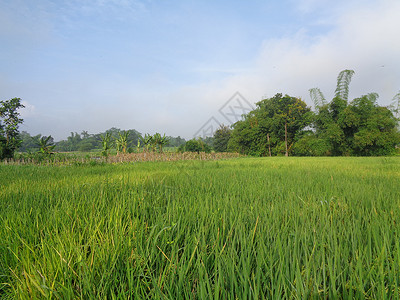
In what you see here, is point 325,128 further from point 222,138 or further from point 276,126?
point 222,138

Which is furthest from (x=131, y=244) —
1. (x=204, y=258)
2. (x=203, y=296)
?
(x=203, y=296)

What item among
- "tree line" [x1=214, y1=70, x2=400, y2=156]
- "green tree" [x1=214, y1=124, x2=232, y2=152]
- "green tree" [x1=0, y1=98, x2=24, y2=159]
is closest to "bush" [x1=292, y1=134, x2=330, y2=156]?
"tree line" [x1=214, y1=70, x2=400, y2=156]

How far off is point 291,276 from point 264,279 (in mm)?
95

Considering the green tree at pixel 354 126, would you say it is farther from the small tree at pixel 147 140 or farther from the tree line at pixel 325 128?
the small tree at pixel 147 140

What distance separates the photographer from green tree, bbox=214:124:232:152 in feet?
134

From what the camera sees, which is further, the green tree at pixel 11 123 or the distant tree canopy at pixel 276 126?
the distant tree canopy at pixel 276 126

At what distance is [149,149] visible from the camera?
65.4ft

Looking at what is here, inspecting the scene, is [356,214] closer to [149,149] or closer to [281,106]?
[149,149]

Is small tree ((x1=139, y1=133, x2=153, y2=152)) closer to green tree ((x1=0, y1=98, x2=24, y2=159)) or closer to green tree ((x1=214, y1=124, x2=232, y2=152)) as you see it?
green tree ((x1=0, y1=98, x2=24, y2=159))

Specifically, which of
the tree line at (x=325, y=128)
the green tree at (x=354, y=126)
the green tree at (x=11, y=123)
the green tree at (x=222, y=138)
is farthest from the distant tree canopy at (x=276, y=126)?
the green tree at (x=11, y=123)

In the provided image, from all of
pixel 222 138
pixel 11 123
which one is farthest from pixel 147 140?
pixel 222 138

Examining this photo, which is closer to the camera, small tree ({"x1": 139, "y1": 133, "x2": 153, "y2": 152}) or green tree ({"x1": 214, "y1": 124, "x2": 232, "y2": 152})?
small tree ({"x1": 139, "y1": 133, "x2": 153, "y2": 152})

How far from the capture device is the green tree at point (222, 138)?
40875 millimetres

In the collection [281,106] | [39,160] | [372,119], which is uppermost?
[281,106]
